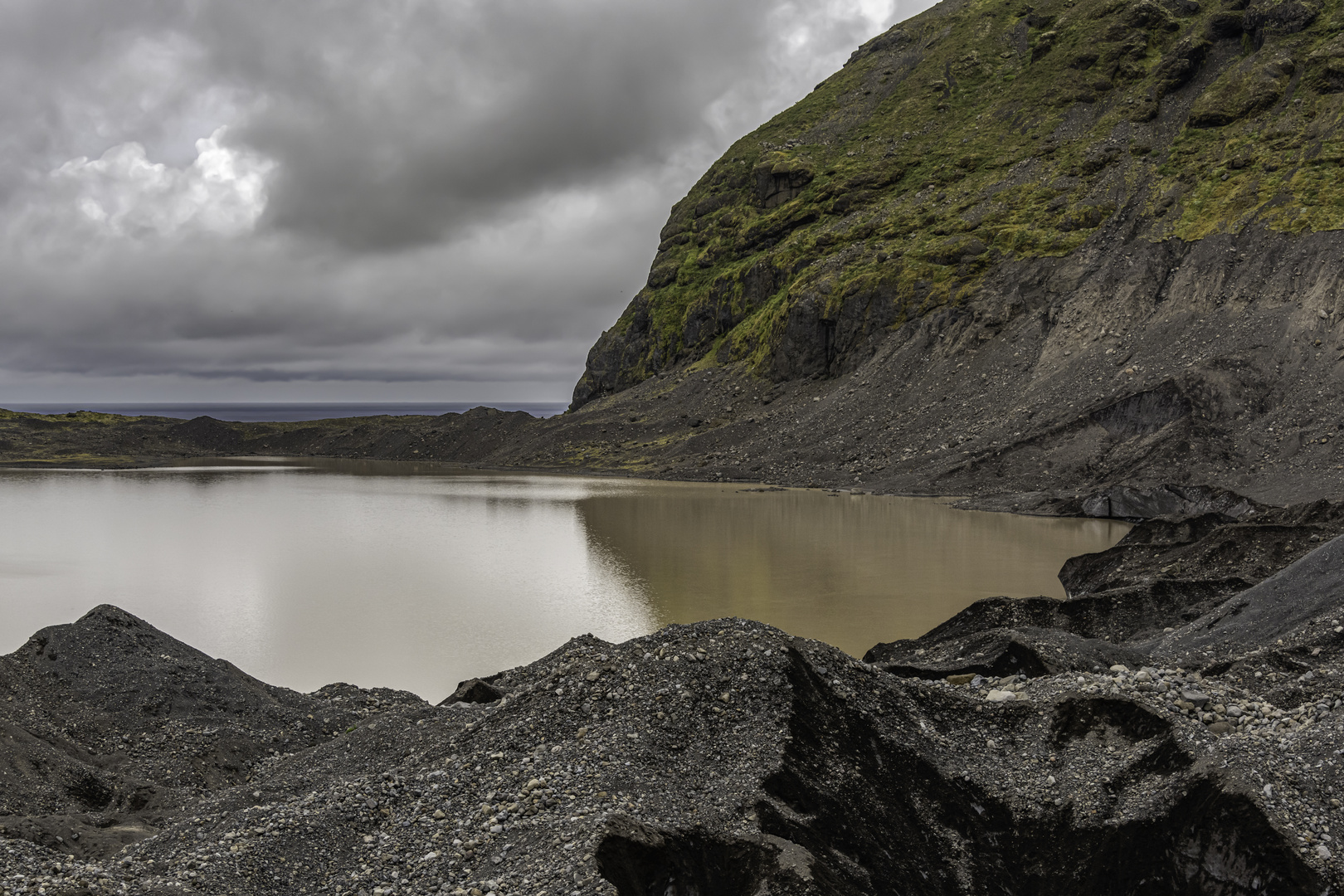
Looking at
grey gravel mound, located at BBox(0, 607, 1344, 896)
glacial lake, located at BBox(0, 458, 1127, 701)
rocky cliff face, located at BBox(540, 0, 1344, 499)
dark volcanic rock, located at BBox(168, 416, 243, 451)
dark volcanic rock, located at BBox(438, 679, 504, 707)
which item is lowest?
glacial lake, located at BBox(0, 458, 1127, 701)

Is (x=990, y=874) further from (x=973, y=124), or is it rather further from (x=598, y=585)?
(x=973, y=124)

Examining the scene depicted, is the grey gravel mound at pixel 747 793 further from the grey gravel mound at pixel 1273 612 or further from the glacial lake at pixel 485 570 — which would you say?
the glacial lake at pixel 485 570

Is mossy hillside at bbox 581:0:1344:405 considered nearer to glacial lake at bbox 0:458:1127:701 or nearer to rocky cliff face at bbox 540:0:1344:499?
rocky cliff face at bbox 540:0:1344:499

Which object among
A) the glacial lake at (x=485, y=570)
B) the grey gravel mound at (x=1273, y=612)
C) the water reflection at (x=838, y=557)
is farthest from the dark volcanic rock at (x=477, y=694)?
the grey gravel mound at (x=1273, y=612)

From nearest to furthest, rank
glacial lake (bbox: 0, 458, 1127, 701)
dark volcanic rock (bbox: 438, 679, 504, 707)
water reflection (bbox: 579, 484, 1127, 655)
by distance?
dark volcanic rock (bbox: 438, 679, 504, 707), glacial lake (bbox: 0, 458, 1127, 701), water reflection (bbox: 579, 484, 1127, 655)

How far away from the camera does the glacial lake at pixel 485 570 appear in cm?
1495

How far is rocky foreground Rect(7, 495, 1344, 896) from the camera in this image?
5793 millimetres

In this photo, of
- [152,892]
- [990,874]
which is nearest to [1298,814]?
[990,874]

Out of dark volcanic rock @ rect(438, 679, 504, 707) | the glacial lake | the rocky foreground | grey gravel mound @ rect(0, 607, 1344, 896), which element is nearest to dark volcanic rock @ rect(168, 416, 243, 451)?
the glacial lake

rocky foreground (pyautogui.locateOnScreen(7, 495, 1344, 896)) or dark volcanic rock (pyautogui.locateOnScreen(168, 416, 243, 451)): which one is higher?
dark volcanic rock (pyautogui.locateOnScreen(168, 416, 243, 451))

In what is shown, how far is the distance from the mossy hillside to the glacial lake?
25253 mm

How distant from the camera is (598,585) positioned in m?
19.3

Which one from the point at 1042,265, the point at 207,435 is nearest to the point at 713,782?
the point at 1042,265

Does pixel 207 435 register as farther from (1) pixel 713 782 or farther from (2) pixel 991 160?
(1) pixel 713 782
